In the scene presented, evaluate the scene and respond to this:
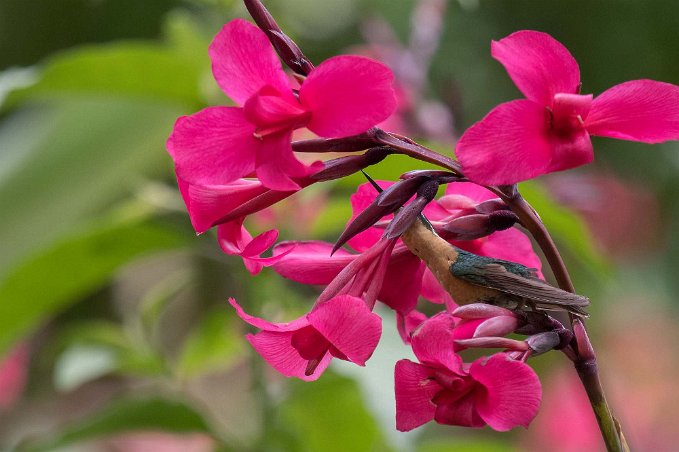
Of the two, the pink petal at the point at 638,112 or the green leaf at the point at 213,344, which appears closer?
the pink petal at the point at 638,112

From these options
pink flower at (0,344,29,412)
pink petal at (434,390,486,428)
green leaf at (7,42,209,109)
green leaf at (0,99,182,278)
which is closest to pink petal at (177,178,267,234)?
pink petal at (434,390,486,428)

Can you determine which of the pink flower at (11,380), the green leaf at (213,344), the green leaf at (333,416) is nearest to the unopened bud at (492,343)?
the green leaf at (333,416)

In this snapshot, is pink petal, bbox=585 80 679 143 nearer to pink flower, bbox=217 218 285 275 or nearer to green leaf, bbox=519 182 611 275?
pink flower, bbox=217 218 285 275

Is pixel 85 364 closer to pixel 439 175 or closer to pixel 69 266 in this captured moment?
pixel 69 266

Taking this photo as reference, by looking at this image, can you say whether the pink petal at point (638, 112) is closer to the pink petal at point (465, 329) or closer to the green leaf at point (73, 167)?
the pink petal at point (465, 329)

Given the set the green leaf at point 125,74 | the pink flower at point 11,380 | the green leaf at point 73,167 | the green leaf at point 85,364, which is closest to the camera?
the green leaf at point 125,74

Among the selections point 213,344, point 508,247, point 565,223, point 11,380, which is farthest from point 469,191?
point 11,380
